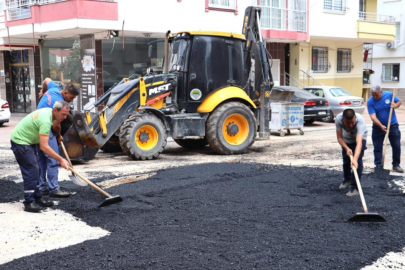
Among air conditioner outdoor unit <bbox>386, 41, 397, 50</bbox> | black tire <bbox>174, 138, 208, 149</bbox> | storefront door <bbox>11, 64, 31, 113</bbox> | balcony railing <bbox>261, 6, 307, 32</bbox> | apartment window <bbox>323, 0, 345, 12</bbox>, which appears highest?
apartment window <bbox>323, 0, 345, 12</bbox>

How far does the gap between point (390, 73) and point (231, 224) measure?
111 feet

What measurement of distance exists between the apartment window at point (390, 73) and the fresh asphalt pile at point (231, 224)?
2985cm

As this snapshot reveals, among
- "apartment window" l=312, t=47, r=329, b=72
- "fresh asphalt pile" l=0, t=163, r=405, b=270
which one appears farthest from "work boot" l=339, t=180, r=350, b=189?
"apartment window" l=312, t=47, r=329, b=72

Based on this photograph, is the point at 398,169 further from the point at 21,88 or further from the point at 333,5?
the point at 21,88

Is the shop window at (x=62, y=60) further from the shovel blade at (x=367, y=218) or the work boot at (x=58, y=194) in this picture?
the shovel blade at (x=367, y=218)

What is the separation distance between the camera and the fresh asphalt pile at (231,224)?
4738 mm

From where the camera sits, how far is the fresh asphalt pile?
4.74m

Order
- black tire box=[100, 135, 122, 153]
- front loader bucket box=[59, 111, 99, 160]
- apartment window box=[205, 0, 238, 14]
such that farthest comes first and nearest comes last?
apartment window box=[205, 0, 238, 14] → black tire box=[100, 135, 122, 153] → front loader bucket box=[59, 111, 99, 160]

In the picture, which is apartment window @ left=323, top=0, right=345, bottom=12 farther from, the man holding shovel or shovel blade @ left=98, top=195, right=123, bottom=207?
shovel blade @ left=98, top=195, right=123, bottom=207

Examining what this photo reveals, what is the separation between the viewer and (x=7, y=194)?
7.65m

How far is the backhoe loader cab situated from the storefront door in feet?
45.3

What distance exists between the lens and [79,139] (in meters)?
10.2

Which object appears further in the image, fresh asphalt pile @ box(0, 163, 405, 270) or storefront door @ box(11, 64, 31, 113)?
storefront door @ box(11, 64, 31, 113)

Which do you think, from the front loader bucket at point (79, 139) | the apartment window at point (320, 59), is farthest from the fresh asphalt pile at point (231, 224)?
the apartment window at point (320, 59)
